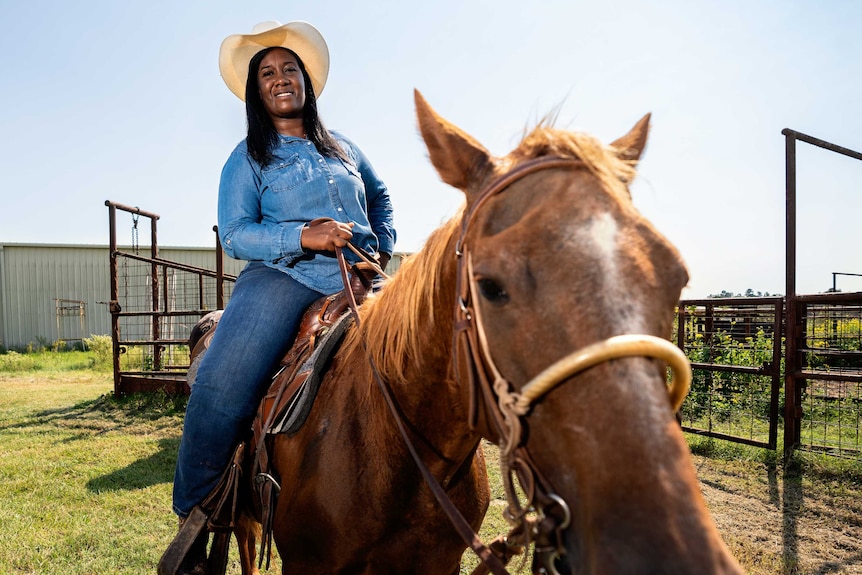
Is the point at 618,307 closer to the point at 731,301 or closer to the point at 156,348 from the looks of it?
the point at 731,301

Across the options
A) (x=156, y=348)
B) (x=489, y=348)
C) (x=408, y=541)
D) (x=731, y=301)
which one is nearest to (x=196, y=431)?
(x=408, y=541)

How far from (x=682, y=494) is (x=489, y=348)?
0.48 m

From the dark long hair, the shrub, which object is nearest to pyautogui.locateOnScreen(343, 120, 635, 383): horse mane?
the dark long hair

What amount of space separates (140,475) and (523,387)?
6.49 m

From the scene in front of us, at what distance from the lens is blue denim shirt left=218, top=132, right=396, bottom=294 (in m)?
2.54

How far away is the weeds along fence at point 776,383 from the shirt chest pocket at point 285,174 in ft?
18.3

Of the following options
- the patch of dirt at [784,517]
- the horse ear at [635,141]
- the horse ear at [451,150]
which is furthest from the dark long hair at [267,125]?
the patch of dirt at [784,517]

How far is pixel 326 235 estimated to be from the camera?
7.53 feet

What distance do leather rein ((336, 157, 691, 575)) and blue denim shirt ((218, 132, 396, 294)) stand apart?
4.27 feet

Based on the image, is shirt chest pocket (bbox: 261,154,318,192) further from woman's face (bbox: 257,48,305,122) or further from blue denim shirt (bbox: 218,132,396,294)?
→ woman's face (bbox: 257,48,305,122)

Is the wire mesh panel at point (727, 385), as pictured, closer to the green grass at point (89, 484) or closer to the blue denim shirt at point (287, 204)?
the green grass at point (89, 484)

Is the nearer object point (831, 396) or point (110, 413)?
point (831, 396)

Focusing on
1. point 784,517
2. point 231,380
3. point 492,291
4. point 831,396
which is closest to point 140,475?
point 231,380

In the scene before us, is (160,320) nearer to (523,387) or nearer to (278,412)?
(278,412)
